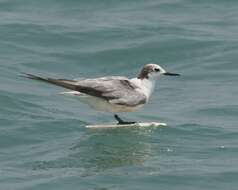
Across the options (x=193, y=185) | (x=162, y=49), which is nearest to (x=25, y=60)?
(x=162, y=49)

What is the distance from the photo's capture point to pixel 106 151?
15.6m

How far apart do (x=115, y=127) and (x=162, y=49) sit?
17.7 ft

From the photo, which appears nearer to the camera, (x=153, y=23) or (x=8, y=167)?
(x=8, y=167)

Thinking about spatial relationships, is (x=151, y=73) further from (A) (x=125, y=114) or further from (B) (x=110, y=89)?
(A) (x=125, y=114)

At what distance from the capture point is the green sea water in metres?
14.5

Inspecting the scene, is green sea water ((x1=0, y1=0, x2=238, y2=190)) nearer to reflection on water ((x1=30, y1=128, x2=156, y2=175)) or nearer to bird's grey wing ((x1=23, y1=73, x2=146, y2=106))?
reflection on water ((x1=30, y1=128, x2=156, y2=175))

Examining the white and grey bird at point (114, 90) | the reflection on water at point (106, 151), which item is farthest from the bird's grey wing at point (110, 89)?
the reflection on water at point (106, 151)

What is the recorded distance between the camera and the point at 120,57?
2155 centimetres

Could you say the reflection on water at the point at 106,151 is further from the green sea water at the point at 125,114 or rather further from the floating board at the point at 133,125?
the floating board at the point at 133,125

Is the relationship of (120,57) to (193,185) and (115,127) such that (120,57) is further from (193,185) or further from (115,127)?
(193,185)

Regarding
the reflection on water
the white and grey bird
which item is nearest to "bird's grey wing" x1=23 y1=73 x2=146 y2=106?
the white and grey bird

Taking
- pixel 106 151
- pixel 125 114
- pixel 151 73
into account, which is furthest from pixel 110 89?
pixel 125 114

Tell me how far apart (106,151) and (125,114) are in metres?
3.02

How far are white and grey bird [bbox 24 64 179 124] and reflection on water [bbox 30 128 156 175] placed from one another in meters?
0.39
